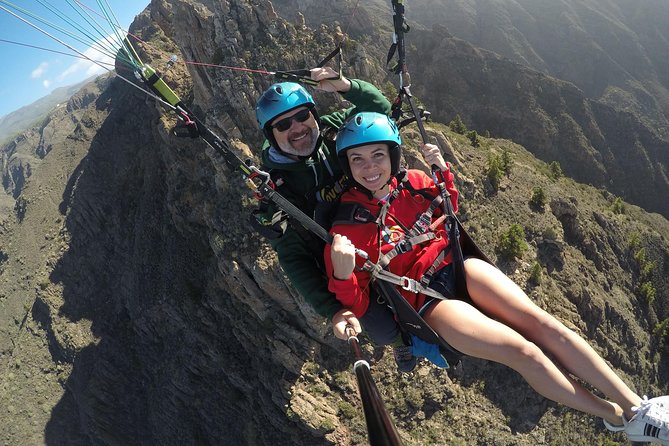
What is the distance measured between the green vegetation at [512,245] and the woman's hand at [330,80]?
20450mm

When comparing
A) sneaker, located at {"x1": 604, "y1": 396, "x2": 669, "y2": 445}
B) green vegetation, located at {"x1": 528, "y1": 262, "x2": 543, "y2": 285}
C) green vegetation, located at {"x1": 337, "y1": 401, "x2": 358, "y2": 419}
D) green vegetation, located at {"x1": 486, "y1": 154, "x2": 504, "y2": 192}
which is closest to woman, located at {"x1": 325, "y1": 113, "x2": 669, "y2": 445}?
sneaker, located at {"x1": 604, "y1": 396, "x2": 669, "y2": 445}

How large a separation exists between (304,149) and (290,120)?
46 cm

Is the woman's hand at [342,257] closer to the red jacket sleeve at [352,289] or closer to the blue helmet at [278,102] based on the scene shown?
the red jacket sleeve at [352,289]

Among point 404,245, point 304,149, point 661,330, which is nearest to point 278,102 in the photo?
point 304,149

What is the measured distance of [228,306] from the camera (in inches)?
1092

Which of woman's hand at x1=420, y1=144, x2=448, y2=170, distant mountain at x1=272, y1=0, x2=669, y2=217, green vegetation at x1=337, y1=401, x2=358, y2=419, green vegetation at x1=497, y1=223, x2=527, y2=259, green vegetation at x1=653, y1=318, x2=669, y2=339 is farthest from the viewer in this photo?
distant mountain at x1=272, y1=0, x2=669, y2=217

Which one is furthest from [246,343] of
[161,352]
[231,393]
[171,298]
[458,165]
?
[458,165]

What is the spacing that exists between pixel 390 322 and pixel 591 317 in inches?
1042

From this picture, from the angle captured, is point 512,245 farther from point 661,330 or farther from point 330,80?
point 330,80

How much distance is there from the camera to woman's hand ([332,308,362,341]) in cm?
465

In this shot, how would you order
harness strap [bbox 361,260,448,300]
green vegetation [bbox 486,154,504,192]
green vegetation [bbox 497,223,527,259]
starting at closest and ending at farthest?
harness strap [bbox 361,260,448,300], green vegetation [bbox 497,223,527,259], green vegetation [bbox 486,154,504,192]

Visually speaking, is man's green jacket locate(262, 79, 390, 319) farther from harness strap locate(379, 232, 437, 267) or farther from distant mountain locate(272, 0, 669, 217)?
distant mountain locate(272, 0, 669, 217)

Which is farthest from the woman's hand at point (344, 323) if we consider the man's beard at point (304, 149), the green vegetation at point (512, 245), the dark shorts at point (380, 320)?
the green vegetation at point (512, 245)

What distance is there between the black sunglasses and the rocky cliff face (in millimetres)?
16100
